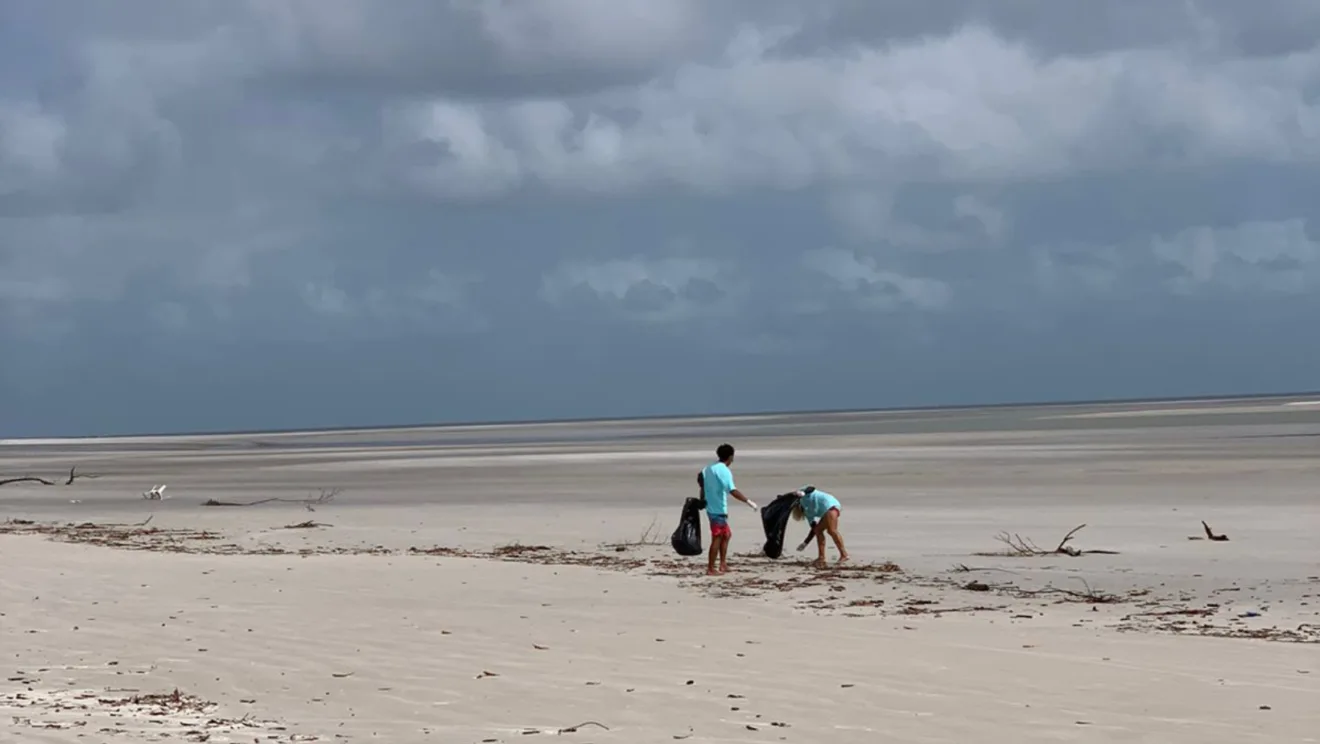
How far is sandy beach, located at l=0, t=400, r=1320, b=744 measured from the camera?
903 cm

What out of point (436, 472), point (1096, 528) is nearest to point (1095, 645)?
point (1096, 528)

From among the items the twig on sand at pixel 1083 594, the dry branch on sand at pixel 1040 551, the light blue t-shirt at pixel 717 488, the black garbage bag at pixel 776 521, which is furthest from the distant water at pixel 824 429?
the light blue t-shirt at pixel 717 488

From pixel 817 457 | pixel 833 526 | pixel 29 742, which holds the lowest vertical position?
pixel 29 742

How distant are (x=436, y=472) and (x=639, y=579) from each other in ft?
113

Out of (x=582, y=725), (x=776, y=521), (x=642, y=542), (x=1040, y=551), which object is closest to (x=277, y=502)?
(x=642, y=542)

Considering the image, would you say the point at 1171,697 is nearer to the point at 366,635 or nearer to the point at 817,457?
the point at 366,635

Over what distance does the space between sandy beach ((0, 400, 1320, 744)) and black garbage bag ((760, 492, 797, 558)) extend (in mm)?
376

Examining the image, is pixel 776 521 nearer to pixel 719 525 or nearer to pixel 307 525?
pixel 719 525

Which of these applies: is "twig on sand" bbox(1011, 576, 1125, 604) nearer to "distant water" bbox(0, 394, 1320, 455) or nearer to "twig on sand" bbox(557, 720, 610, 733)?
"twig on sand" bbox(557, 720, 610, 733)

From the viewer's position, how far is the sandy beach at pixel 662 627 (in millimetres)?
9031

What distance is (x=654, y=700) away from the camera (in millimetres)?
9617

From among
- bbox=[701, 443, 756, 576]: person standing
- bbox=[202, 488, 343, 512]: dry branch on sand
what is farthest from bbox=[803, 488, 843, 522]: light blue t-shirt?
bbox=[202, 488, 343, 512]: dry branch on sand

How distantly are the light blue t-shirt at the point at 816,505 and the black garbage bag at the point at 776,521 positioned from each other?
0.36 meters

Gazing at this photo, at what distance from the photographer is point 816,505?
57.2 ft
